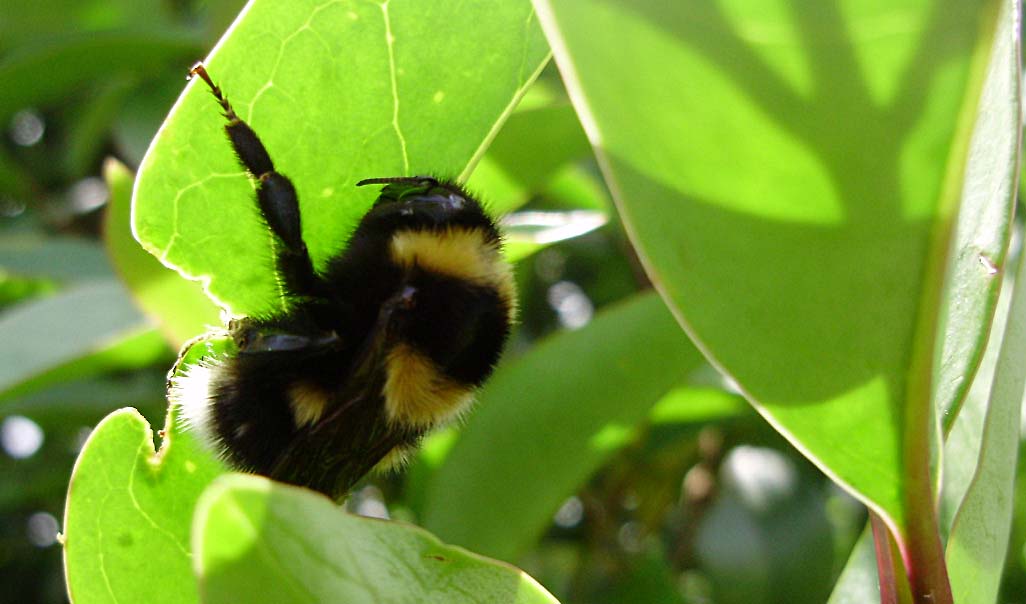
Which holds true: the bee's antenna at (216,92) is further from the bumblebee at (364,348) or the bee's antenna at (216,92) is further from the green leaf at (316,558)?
the green leaf at (316,558)

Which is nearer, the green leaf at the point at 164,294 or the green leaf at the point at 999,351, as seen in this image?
the green leaf at the point at 999,351

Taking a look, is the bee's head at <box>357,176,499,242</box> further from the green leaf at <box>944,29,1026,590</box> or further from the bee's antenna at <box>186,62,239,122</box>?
the green leaf at <box>944,29,1026,590</box>

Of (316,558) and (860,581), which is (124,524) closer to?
(316,558)

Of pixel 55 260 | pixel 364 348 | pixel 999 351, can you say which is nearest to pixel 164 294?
pixel 364 348

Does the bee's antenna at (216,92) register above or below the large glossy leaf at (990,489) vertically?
above

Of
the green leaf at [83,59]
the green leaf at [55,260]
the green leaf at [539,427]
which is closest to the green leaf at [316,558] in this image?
the green leaf at [539,427]

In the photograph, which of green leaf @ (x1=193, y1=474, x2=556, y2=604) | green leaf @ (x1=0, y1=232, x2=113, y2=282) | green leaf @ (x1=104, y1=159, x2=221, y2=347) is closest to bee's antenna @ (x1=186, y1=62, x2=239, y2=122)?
green leaf @ (x1=193, y1=474, x2=556, y2=604)

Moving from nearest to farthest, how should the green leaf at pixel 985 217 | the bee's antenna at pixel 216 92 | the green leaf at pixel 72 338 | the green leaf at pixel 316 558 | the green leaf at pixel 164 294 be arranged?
1. the green leaf at pixel 316 558
2. the green leaf at pixel 985 217
3. the bee's antenna at pixel 216 92
4. the green leaf at pixel 164 294
5. the green leaf at pixel 72 338

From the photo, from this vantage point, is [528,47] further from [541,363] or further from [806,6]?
[541,363]
